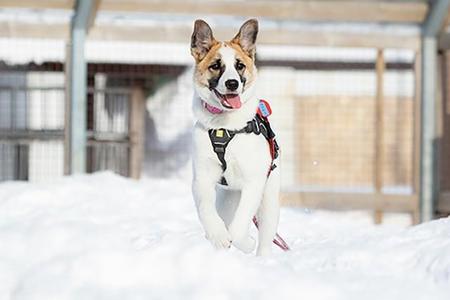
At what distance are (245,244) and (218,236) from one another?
1.04 ft

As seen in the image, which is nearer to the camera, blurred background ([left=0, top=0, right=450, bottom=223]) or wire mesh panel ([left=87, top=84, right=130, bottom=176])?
blurred background ([left=0, top=0, right=450, bottom=223])

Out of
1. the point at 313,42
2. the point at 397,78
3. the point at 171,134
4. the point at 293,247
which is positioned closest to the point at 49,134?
the point at 171,134

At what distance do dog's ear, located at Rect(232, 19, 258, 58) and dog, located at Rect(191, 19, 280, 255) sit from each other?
5 cm

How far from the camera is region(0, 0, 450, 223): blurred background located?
8273 millimetres

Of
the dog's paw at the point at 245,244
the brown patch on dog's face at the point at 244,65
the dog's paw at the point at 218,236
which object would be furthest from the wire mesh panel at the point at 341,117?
the dog's paw at the point at 218,236

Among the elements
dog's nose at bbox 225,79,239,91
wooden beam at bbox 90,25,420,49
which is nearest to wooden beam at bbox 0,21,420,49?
wooden beam at bbox 90,25,420,49

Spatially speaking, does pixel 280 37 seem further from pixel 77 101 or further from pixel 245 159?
pixel 245 159

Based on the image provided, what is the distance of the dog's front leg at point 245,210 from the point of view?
4.02 m

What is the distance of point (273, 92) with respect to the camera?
885 centimetres

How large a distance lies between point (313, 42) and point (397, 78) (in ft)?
3.05

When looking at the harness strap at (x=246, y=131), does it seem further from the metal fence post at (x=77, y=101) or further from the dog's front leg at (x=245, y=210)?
the metal fence post at (x=77, y=101)

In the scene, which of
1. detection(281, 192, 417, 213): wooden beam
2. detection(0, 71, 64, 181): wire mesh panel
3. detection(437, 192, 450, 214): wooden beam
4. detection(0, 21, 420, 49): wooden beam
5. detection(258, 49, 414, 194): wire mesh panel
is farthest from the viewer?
detection(0, 71, 64, 181): wire mesh panel

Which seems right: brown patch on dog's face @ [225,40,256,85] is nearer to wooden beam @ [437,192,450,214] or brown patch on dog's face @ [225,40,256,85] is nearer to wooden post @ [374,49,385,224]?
wooden post @ [374,49,385,224]

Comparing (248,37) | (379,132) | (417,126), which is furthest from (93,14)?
(248,37)
